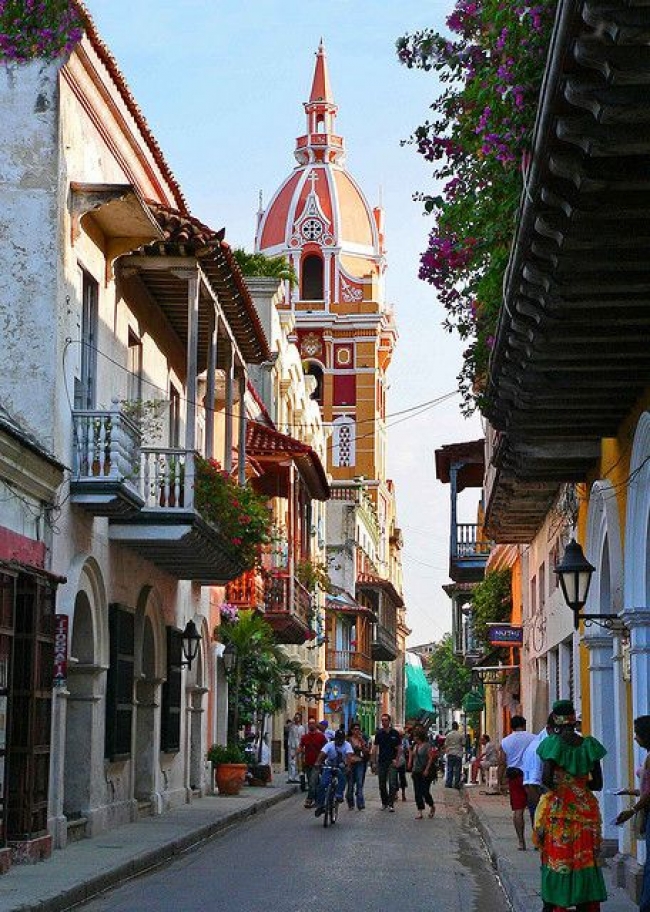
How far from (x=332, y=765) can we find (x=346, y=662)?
167ft

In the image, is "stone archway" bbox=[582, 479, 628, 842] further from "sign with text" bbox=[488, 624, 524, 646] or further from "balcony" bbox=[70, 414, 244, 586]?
"sign with text" bbox=[488, 624, 524, 646]

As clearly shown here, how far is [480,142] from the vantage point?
45.0 feet

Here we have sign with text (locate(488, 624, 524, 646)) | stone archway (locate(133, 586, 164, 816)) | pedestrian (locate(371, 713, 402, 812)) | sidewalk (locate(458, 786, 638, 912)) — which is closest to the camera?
sidewalk (locate(458, 786, 638, 912))

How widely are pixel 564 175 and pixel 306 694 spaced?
156ft

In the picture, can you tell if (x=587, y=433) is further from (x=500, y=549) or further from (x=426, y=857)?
(x=500, y=549)

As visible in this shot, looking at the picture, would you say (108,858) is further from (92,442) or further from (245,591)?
(245,591)

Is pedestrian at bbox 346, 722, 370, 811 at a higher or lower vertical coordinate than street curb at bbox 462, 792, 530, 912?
higher

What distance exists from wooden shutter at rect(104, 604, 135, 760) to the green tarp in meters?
56.3

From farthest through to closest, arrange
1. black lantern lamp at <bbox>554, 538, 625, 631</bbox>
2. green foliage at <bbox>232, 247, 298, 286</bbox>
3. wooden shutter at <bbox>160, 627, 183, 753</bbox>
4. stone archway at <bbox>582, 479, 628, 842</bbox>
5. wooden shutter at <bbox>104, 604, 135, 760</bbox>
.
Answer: green foliage at <bbox>232, 247, 298, 286</bbox> < wooden shutter at <bbox>160, 627, 183, 753</bbox> < wooden shutter at <bbox>104, 604, 135, 760</bbox> < stone archway at <bbox>582, 479, 628, 842</bbox> < black lantern lamp at <bbox>554, 538, 625, 631</bbox>

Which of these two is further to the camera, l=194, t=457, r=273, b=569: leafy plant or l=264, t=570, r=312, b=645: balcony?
l=264, t=570, r=312, b=645: balcony

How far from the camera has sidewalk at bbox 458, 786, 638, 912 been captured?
1417 centimetres

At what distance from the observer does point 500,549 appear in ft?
138

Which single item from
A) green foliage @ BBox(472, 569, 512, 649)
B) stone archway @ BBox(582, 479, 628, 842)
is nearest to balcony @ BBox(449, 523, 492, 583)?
green foliage @ BBox(472, 569, 512, 649)

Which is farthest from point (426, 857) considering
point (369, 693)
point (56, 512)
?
point (369, 693)
